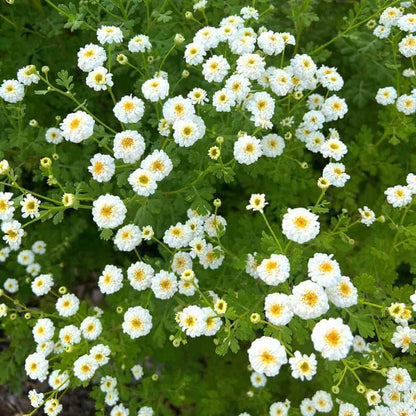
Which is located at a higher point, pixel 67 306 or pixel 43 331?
pixel 67 306

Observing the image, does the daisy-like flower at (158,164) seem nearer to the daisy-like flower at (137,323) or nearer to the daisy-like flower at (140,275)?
the daisy-like flower at (140,275)

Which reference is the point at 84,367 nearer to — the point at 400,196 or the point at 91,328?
the point at 91,328

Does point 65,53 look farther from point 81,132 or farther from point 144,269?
point 144,269

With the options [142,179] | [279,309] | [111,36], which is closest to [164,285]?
[142,179]

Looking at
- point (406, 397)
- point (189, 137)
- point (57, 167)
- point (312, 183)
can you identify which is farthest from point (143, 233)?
point (406, 397)

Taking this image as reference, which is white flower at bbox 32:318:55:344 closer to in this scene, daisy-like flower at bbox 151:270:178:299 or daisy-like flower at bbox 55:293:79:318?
daisy-like flower at bbox 55:293:79:318

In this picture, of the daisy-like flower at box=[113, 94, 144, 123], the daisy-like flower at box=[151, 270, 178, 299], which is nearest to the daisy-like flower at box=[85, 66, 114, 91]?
the daisy-like flower at box=[113, 94, 144, 123]
